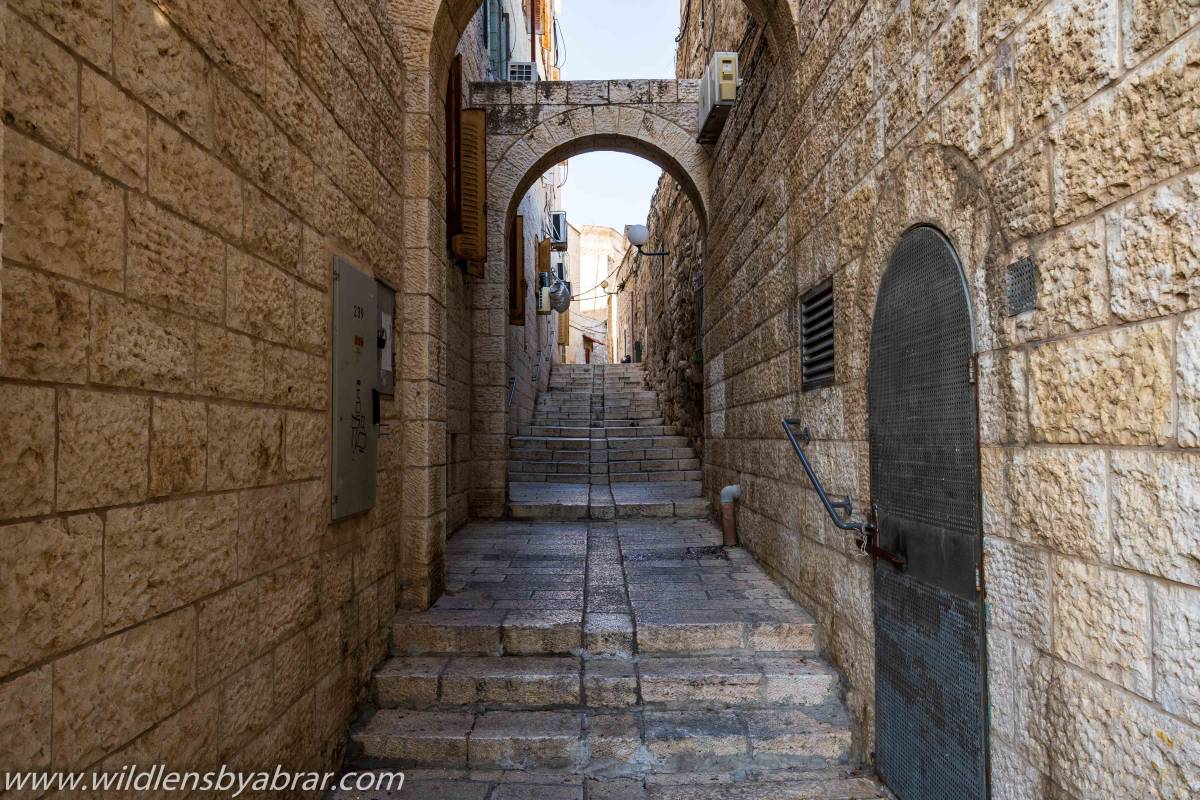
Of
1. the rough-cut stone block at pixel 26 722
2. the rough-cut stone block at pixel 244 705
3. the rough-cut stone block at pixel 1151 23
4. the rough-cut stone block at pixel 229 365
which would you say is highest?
the rough-cut stone block at pixel 1151 23

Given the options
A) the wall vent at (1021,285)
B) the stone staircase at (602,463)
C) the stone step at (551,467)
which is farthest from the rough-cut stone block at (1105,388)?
the stone step at (551,467)

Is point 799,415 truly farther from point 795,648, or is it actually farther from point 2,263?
point 2,263

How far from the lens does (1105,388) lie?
1.42 metres

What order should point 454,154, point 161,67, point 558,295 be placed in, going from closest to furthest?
1. point 161,67
2. point 454,154
3. point 558,295

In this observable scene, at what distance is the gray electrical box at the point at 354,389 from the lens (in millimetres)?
2689

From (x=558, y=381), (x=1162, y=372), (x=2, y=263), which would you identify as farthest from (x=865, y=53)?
(x=558, y=381)

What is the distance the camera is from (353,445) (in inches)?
111

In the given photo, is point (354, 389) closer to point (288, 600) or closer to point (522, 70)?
point (288, 600)

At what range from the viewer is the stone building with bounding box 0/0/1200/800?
1.26m

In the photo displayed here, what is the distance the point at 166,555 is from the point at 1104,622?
2.11 metres

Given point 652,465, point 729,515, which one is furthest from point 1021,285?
point 652,465

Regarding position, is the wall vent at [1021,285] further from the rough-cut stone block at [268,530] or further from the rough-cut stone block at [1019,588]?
the rough-cut stone block at [268,530]

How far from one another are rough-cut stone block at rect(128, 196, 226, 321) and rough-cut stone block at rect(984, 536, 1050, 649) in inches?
86.1

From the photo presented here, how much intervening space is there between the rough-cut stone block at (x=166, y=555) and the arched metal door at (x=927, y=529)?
2094 millimetres
